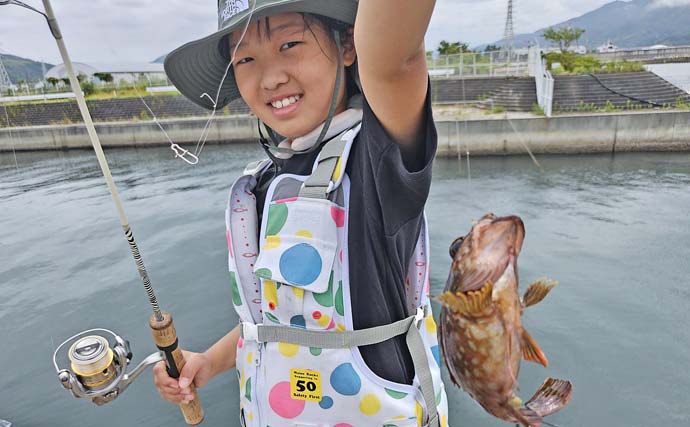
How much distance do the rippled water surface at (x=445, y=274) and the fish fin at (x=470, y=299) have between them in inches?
Result: 140

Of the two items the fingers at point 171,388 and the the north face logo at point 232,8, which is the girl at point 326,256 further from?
the fingers at point 171,388

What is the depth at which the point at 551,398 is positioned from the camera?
3.88 feet

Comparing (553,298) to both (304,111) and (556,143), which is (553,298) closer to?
(304,111)

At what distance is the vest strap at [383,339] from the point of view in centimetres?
138

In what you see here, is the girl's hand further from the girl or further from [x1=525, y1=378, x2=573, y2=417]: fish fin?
[x1=525, y1=378, x2=573, y2=417]: fish fin

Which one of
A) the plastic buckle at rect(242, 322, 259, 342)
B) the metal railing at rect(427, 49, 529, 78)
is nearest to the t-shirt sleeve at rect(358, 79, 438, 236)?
the plastic buckle at rect(242, 322, 259, 342)

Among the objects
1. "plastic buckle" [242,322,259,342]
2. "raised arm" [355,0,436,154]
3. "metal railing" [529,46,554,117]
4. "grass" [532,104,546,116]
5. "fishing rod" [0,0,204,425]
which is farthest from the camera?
"grass" [532,104,546,116]

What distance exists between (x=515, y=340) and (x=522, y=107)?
18.3 m

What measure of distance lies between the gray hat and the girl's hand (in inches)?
47.3

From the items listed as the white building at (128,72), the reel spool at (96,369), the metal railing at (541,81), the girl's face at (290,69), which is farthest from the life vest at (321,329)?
the white building at (128,72)

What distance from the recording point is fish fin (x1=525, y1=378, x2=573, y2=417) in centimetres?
116

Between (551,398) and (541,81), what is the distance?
1894 centimetres

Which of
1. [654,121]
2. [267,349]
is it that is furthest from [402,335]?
[654,121]

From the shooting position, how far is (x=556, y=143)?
1509cm
